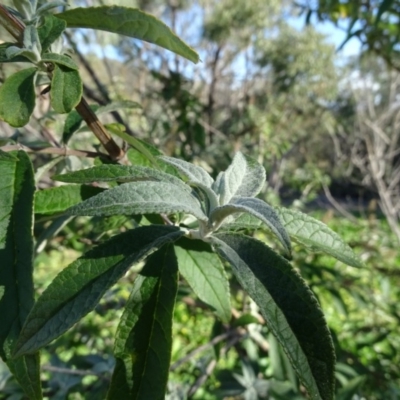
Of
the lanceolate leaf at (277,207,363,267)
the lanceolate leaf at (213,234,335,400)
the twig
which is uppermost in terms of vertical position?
the twig

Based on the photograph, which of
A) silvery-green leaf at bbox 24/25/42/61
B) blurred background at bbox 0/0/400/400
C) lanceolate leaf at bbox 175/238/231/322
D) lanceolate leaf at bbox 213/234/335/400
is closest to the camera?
lanceolate leaf at bbox 213/234/335/400

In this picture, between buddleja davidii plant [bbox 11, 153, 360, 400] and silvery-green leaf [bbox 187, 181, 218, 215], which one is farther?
silvery-green leaf [bbox 187, 181, 218, 215]

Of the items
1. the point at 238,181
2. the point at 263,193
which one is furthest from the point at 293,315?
the point at 263,193

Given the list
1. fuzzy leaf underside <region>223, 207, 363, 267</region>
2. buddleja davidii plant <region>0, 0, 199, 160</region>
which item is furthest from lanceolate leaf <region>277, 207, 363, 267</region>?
buddleja davidii plant <region>0, 0, 199, 160</region>

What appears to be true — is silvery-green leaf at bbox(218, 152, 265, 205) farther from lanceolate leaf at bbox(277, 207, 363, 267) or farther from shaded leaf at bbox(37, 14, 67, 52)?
shaded leaf at bbox(37, 14, 67, 52)

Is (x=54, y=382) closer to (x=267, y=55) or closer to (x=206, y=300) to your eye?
(x=206, y=300)

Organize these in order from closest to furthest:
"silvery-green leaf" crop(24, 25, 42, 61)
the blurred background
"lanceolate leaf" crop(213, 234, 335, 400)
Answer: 1. "lanceolate leaf" crop(213, 234, 335, 400)
2. "silvery-green leaf" crop(24, 25, 42, 61)
3. the blurred background

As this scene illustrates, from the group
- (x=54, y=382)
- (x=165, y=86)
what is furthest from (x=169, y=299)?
(x=165, y=86)

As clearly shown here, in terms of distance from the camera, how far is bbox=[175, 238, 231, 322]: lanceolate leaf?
64cm

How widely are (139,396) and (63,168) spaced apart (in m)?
0.46

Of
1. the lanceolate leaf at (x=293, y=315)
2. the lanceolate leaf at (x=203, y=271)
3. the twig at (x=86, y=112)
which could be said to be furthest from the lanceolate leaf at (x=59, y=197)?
the lanceolate leaf at (x=293, y=315)

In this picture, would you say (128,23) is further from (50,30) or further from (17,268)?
(17,268)

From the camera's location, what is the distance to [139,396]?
1.59 feet

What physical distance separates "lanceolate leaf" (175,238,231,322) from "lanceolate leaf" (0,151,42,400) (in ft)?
0.72
